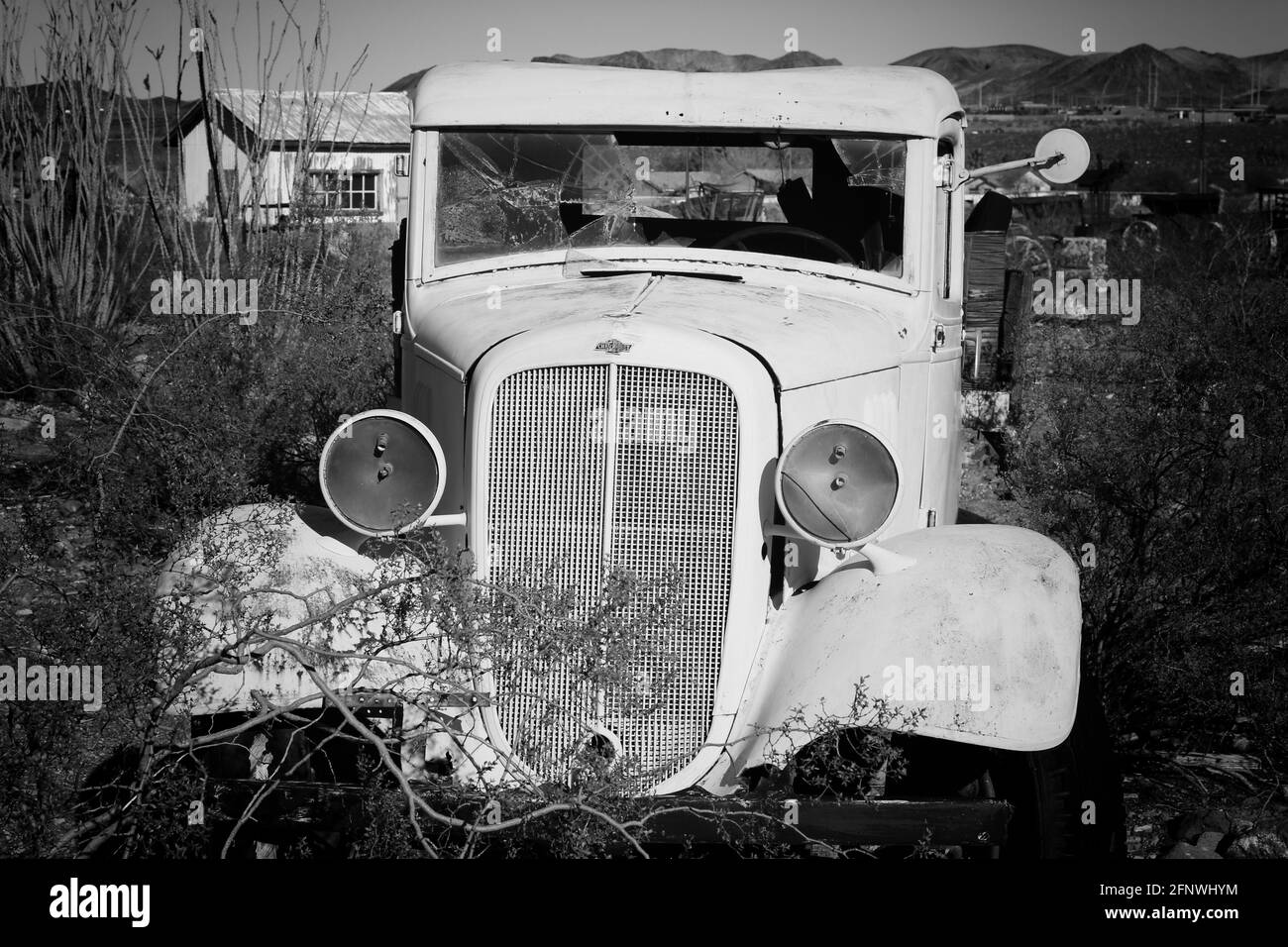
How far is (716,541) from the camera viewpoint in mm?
3619

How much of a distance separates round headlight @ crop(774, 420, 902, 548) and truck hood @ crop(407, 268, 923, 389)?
0.26 m

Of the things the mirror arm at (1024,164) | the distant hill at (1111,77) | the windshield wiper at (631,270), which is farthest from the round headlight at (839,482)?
the distant hill at (1111,77)

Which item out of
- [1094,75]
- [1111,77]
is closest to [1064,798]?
[1111,77]

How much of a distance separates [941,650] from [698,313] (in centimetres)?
128

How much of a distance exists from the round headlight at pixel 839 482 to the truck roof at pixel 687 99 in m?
1.57

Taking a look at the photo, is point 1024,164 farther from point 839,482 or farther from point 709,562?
Answer: point 709,562

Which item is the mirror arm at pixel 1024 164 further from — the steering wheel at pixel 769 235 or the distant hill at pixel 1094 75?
the distant hill at pixel 1094 75

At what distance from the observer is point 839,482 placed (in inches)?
145

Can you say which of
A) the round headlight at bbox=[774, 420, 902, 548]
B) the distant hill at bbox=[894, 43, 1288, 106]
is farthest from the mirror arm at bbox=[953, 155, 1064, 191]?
the distant hill at bbox=[894, 43, 1288, 106]

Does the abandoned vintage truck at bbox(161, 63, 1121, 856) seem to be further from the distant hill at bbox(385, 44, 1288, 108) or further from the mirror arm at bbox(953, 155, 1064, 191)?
the distant hill at bbox(385, 44, 1288, 108)

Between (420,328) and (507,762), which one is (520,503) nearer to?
(507,762)

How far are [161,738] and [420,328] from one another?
1.80m

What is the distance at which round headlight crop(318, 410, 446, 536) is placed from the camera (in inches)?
151

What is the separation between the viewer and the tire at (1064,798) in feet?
11.5
